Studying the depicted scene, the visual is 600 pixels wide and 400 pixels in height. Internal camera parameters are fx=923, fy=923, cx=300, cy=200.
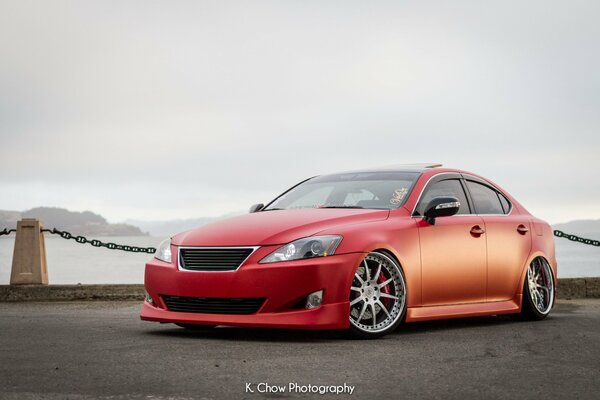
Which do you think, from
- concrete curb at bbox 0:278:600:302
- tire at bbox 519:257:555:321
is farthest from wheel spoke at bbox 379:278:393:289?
concrete curb at bbox 0:278:600:302

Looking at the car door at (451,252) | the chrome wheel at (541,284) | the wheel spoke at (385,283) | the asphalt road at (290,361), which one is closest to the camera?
the asphalt road at (290,361)

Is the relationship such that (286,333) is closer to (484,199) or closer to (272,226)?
(272,226)

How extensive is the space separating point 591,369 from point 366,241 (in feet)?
7.34

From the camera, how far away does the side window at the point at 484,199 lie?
9.74 metres

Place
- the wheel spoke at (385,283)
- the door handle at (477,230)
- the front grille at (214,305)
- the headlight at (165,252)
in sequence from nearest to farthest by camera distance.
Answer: the front grille at (214,305) < the wheel spoke at (385,283) < the headlight at (165,252) < the door handle at (477,230)

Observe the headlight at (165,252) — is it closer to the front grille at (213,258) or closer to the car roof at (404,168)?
the front grille at (213,258)

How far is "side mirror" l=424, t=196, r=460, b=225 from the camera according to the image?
28.2 feet

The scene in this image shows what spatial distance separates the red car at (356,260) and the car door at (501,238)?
0.7 inches

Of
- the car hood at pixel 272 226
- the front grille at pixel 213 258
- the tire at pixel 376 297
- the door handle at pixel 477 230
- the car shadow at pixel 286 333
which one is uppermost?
the car hood at pixel 272 226

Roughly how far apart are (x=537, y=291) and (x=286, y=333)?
3.36 metres

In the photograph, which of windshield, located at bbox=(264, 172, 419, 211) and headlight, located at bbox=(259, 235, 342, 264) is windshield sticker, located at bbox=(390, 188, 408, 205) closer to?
windshield, located at bbox=(264, 172, 419, 211)

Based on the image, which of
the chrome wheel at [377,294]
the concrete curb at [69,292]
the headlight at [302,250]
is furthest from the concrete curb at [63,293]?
the headlight at [302,250]

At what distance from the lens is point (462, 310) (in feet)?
29.4

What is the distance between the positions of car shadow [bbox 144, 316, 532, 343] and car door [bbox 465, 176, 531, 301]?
0.42 meters
